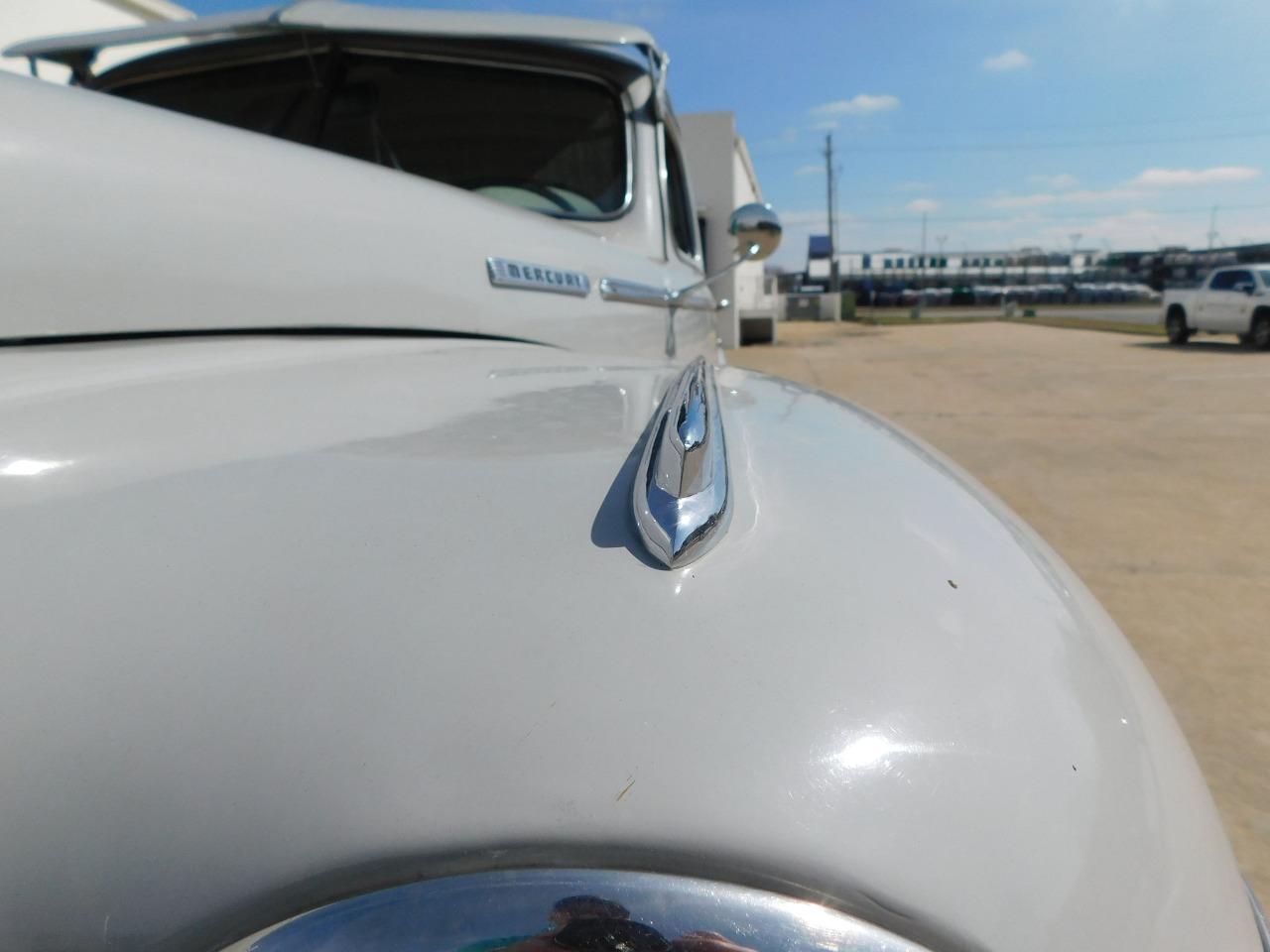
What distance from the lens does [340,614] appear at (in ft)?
2.19

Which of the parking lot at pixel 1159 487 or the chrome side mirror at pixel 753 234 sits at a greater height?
the chrome side mirror at pixel 753 234

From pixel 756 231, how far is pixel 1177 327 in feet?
52.0

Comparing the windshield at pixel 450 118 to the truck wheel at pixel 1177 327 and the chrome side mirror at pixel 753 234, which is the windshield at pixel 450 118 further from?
the truck wheel at pixel 1177 327

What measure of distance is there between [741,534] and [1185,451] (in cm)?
648

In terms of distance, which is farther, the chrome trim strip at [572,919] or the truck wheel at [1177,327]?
the truck wheel at [1177,327]

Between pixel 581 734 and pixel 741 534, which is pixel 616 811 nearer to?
pixel 581 734

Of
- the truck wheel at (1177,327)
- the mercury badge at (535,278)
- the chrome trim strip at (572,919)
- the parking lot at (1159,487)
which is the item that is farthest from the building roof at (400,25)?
the truck wheel at (1177,327)

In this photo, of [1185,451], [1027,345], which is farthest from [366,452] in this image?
[1027,345]

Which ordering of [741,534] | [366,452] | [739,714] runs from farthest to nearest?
[366,452]
[741,534]
[739,714]

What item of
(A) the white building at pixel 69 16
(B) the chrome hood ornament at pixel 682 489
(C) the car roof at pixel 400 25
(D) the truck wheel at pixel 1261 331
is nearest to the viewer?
(B) the chrome hood ornament at pixel 682 489

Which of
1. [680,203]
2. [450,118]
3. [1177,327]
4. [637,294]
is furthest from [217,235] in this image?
[1177,327]

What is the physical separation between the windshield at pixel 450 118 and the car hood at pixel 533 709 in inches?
69.3

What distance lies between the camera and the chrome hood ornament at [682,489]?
723 millimetres

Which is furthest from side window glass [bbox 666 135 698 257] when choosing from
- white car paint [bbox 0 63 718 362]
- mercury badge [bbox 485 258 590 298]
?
white car paint [bbox 0 63 718 362]
